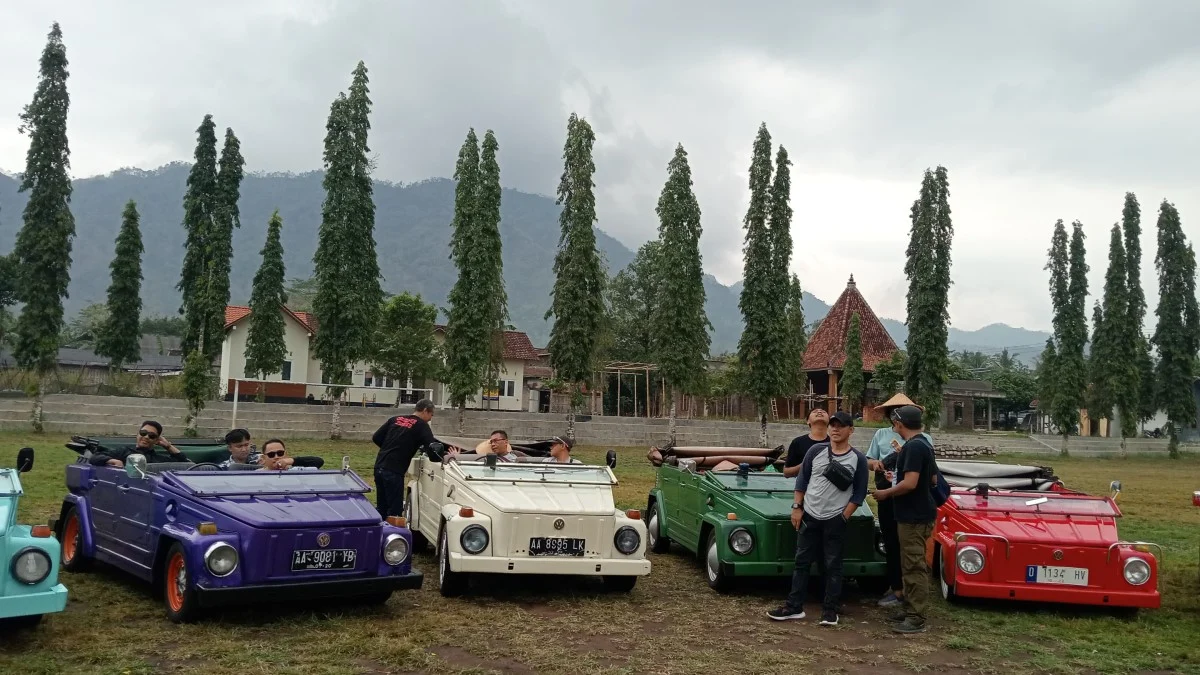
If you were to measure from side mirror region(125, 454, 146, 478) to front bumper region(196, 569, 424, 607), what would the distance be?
4.54 feet

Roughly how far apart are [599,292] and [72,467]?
104ft

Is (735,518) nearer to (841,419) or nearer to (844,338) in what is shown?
(841,419)

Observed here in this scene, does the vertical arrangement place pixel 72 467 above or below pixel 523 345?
below

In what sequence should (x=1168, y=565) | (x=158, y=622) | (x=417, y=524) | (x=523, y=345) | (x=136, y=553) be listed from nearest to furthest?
(x=158, y=622) < (x=136, y=553) < (x=417, y=524) < (x=1168, y=565) < (x=523, y=345)

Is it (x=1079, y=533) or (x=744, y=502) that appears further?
(x=744, y=502)

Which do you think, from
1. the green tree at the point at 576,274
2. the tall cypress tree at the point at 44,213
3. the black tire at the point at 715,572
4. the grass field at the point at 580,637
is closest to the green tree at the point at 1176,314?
the green tree at the point at 576,274

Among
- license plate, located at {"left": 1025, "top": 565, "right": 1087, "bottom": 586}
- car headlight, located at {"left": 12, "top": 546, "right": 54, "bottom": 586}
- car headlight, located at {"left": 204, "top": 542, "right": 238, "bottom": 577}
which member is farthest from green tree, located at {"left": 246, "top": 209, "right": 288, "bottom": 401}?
license plate, located at {"left": 1025, "top": 565, "right": 1087, "bottom": 586}

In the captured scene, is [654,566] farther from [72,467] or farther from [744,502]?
[72,467]

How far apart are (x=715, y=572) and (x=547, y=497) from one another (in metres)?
1.95

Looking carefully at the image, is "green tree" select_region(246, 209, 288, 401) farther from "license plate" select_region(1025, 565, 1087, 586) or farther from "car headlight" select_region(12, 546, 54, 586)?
"license plate" select_region(1025, 565, 1087, 586)

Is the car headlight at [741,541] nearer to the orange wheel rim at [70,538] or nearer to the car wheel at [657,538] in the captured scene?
the car wheel at [657,538]

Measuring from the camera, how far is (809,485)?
8195 millimetres

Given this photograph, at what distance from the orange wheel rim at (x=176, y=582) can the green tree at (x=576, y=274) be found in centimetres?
3009

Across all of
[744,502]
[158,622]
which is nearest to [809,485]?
[744,502]
